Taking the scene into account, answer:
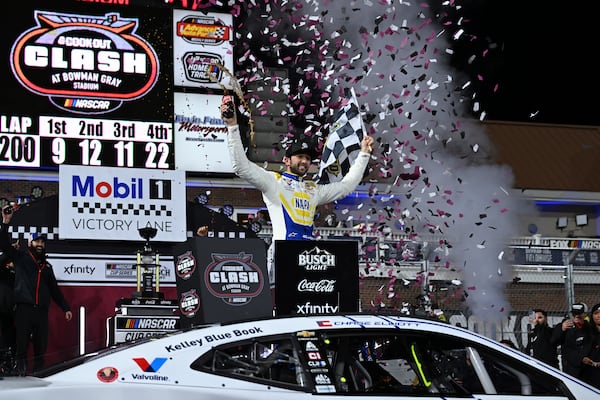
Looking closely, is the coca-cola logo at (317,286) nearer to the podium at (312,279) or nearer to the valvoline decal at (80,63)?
the podium at (312,279)

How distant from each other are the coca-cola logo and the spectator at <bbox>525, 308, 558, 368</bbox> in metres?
5.91

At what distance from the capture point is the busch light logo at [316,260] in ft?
20.3

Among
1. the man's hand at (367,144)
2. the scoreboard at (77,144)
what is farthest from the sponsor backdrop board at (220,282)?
the scoreboard at (77,144)

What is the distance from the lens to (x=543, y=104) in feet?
96.7

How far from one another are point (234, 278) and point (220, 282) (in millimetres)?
Result: 115

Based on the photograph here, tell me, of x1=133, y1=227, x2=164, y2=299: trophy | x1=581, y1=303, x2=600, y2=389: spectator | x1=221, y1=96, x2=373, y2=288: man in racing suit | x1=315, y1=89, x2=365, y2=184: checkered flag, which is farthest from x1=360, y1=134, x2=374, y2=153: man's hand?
x1=581, y1=303, x2=600, y2=389: spectator

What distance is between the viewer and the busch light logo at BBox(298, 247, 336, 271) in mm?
6195

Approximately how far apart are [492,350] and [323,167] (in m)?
3.46

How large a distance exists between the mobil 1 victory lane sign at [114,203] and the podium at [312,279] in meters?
3.87

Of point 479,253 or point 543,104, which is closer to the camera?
point 479,253

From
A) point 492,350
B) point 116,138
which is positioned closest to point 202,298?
point 492,350

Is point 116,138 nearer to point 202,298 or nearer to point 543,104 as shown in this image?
point 202,298

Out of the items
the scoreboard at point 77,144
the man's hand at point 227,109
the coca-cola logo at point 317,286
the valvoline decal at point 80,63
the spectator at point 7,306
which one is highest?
the valvoline decal at point 80,63

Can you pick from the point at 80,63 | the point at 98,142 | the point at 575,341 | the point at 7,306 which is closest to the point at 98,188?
the point at 7,306
